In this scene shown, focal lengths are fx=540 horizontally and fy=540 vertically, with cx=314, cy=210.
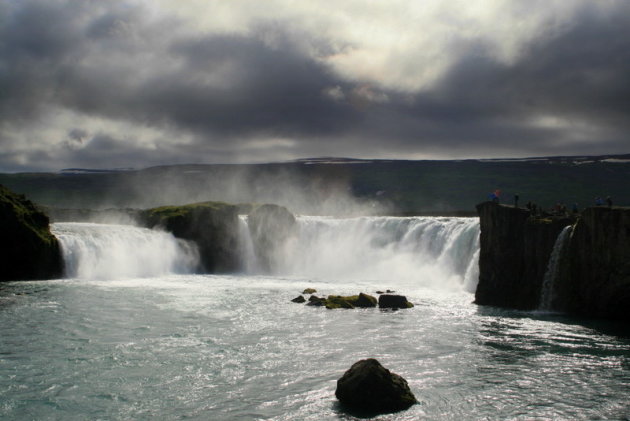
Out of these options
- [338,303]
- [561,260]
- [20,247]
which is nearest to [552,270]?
[561,260]

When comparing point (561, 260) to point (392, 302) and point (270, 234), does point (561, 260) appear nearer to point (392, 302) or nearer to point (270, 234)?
point (392, 302)

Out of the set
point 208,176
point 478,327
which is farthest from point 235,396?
point 208,176

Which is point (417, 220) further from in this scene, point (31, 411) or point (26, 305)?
point (31, 411)

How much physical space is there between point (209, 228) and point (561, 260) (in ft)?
128

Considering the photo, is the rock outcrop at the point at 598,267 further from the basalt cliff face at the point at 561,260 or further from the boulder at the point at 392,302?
the boulder at the point at 392,302

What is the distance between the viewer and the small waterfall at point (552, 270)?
34156 mm

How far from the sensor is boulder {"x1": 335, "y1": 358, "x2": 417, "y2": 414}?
16734mm

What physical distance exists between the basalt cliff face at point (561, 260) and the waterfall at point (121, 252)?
32377mm

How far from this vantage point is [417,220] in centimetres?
6100

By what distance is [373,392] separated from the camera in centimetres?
1681

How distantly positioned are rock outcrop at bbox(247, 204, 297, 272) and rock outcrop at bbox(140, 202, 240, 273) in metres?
2.37

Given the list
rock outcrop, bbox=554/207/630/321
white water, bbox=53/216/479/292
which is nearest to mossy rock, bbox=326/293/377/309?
white water, bbox=53/216/479/292

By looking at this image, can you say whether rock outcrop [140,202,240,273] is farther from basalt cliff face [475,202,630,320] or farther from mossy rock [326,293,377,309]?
basalt cliff face [475,202,630,320]

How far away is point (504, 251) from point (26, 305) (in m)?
31.1
